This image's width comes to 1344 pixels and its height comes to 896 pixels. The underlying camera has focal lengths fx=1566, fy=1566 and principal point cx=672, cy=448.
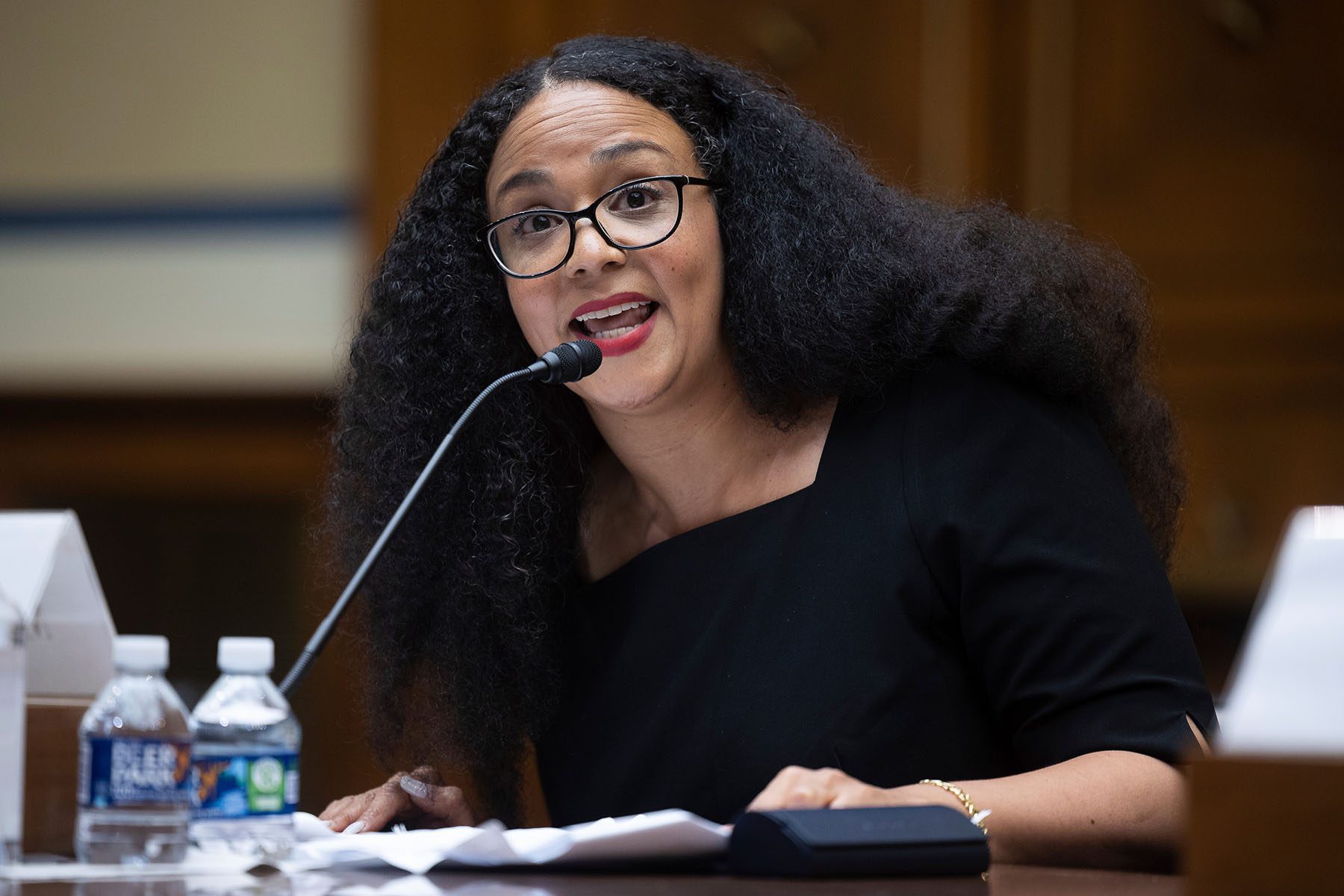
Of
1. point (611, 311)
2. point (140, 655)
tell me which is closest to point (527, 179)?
point (611, 311)

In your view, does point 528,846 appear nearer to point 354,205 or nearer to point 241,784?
point 241,784

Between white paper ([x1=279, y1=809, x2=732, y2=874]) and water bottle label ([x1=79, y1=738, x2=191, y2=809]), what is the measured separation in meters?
0.11

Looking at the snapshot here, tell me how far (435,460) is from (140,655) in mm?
274

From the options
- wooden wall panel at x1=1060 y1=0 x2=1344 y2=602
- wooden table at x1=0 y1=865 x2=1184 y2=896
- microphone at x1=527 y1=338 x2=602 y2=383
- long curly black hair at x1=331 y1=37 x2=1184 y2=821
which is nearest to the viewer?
wooden table at x1=0 y1=865 x2=1184 y2=896

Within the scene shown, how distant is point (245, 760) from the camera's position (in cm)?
101

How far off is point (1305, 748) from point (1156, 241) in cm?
227

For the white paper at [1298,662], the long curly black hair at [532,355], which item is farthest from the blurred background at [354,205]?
the white paper at [1298,662]

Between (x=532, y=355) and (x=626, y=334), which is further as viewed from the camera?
(x=532, y=355)

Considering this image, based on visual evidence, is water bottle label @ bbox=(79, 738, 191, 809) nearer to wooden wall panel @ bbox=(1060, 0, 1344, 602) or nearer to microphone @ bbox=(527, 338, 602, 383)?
microphone @ bbox=(527, 338, 602, 383)

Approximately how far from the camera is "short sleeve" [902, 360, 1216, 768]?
1256mm

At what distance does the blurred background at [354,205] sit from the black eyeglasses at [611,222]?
0.76 metres

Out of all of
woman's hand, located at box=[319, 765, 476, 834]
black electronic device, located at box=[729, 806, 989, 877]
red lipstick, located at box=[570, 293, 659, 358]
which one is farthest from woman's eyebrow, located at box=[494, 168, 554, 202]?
black electronic device, located at box=[729, 806, 989, 877]

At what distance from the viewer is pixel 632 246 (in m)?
1.56

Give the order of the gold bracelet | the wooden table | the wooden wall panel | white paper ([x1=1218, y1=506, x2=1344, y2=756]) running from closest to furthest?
white paper ([x1=1218, y1=506, x2=1344, y2=756]) → the wooden table → the gold bracelet → the wooden wall panel
